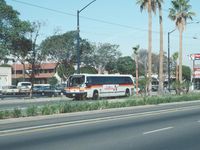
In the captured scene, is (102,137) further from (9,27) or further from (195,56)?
(195,56)

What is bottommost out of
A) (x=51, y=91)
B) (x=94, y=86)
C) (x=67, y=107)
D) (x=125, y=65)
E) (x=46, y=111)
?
(x=46, y=111)

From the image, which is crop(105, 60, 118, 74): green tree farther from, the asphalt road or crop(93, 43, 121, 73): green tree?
the asphalt road

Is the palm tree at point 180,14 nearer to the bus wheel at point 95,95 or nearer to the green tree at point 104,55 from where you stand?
the bus wheel at point 95,95

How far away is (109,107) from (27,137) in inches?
653

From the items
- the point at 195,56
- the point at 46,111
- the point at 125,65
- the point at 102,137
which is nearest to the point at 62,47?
the point at 195,56

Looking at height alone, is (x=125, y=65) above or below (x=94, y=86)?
above

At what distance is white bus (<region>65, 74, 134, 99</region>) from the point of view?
4700 cm

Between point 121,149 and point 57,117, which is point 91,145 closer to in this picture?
point 121,149

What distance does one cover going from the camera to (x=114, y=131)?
1675 cm

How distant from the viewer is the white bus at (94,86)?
4700cm

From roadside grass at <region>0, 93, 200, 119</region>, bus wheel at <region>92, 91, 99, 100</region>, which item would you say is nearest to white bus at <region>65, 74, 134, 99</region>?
bus wheel at <region>92, 91, 99, 100</region>

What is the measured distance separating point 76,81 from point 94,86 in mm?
1935

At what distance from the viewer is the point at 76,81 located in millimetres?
47500

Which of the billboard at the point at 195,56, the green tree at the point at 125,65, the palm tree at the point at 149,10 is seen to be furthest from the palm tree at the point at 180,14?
the green tree at the point at 125,65
